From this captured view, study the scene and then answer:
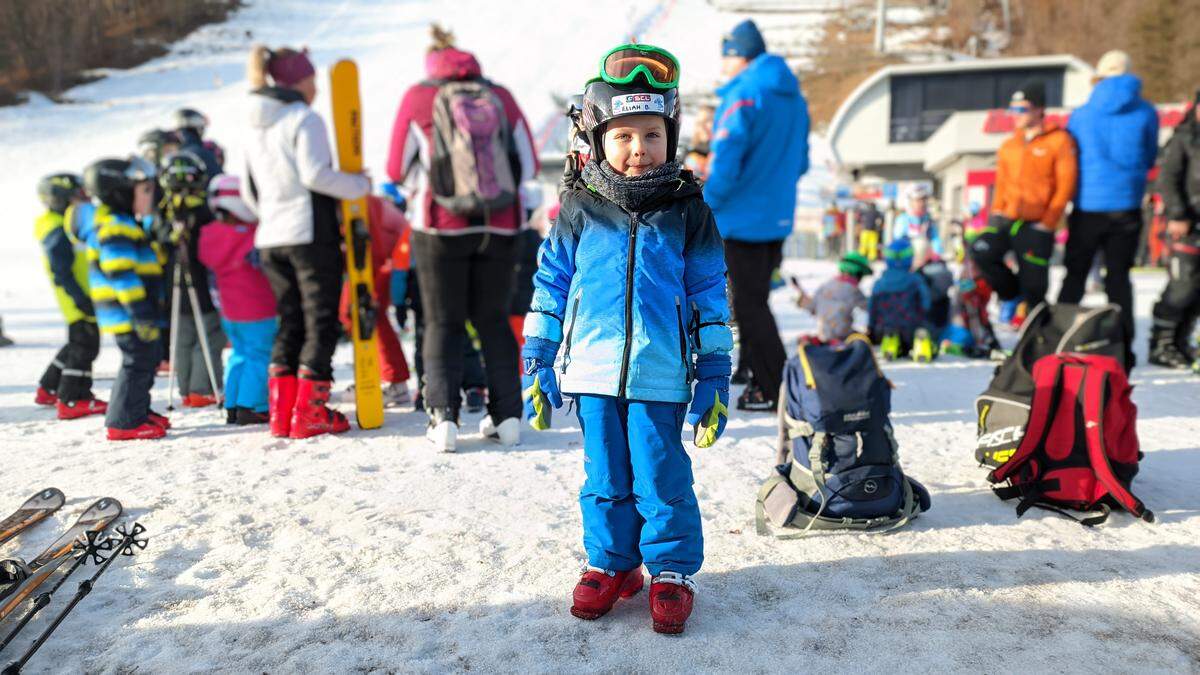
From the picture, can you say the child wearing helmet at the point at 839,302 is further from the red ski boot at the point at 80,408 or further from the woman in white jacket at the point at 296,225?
the red ski boot at the point at 80,408

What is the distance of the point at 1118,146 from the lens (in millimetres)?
6027

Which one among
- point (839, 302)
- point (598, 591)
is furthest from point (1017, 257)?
point (598, 591)

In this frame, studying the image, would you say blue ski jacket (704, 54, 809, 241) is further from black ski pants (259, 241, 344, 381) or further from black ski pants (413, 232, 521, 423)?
black ski pants (259, 241, 344, 381)

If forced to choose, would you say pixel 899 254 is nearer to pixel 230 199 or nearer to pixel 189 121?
pixel 230 199

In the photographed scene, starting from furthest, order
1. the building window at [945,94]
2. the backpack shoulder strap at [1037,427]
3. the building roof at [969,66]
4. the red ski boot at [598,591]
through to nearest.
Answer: the building window at [945,94] < the building roof at [969,66] < the backpack shoulder strap at [1037,427] < the red ski boot at [598,591]

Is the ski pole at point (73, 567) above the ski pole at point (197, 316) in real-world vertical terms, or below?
below

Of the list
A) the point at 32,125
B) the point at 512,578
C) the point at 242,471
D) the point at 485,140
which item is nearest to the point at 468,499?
the point at 512,578

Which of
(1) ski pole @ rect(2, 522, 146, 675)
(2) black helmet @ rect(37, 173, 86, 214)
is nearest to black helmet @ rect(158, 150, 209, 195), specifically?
(2) black helmet @ rect(37, 173, 86, 214)

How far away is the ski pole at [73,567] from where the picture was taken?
7.24 feet

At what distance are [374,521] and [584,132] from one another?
189 cm

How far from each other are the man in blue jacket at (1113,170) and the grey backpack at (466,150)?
5039 mm

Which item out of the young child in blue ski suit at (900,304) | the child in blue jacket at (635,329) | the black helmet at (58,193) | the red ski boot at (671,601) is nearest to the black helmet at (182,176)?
the black helmet at (58,193)

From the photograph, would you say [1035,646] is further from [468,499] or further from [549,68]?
[549,68]

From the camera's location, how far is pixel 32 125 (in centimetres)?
3047
